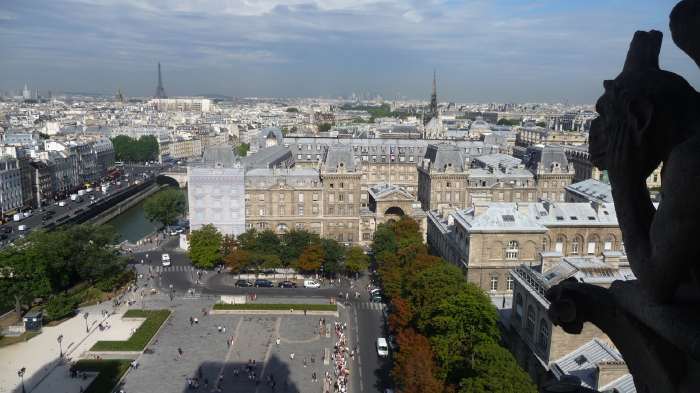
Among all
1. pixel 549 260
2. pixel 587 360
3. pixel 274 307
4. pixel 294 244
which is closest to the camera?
pixel 587 360

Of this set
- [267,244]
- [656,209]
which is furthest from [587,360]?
[267,244]

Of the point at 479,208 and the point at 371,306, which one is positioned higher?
the point at 479,208

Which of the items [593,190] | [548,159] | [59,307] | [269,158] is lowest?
[59,307]

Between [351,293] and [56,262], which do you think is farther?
[351,293]

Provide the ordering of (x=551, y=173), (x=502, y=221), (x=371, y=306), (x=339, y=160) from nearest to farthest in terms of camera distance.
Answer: (x=502, y=221) → (x=371, y=306) → (x=339, y=160) → (x=551, y=173)

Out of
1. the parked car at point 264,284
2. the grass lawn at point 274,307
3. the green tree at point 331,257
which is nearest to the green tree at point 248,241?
the parked car at point 264,284

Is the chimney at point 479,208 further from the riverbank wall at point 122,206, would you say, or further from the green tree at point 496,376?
the riverbank wall at point 122,206

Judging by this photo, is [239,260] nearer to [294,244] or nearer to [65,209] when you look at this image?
[294,244]
